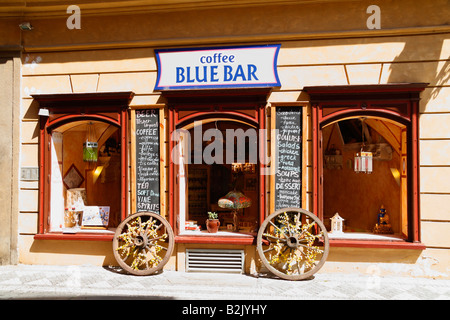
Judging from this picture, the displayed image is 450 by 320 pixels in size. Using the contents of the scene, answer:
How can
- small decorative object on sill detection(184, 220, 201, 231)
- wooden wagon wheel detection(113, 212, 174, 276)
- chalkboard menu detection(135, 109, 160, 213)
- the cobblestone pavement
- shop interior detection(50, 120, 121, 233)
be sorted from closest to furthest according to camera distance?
the cobblestone pavement
wooden wagon wheel detection(113, 212, 174, 276)
chalkboard menu detection(135, 109, 160, 213)
small decorative object on sill detection(184, 220, 201, 231)
shop interior detection(50, 120, 121, 233)

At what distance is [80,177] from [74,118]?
1.47 meters

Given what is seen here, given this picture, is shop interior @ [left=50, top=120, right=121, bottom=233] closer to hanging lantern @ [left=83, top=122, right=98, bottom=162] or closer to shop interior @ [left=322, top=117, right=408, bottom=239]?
hanging lantern @ [left=83, top=122, right=98, bottom=162]

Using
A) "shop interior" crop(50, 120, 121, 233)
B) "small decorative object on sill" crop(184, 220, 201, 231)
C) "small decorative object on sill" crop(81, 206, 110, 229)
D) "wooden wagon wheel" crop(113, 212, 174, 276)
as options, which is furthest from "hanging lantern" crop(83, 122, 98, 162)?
"small decorative object on sill" crop(184, 220, 201, 231)

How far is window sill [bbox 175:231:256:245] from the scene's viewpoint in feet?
18.5

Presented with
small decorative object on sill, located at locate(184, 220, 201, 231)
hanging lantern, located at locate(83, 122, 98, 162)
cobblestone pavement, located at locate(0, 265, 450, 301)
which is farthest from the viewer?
hanging lantern, located at locate(83, 122, 98, 162)

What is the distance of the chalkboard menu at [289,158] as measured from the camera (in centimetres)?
565

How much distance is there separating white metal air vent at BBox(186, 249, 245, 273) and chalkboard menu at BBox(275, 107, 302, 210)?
1.14 m

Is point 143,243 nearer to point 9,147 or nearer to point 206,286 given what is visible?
point 206,286

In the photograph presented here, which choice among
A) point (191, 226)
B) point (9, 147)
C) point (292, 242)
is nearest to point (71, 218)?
point (9, 147)

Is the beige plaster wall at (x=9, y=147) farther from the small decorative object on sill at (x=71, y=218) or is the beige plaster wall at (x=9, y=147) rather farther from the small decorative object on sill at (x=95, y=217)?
the small decorative object on sill at (x=95, y=217)

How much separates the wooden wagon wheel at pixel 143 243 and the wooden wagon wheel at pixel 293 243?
1657mm

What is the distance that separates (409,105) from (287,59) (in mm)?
2152

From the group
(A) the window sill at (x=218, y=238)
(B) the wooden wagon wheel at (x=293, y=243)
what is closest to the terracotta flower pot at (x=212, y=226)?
(A) the window sill at (x=218, y=238)
